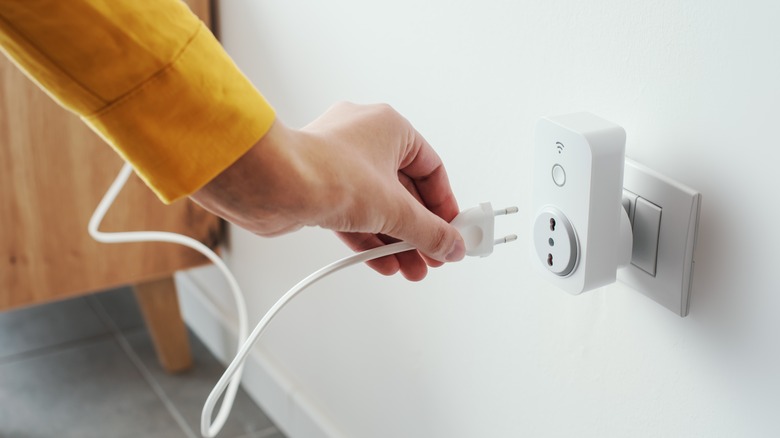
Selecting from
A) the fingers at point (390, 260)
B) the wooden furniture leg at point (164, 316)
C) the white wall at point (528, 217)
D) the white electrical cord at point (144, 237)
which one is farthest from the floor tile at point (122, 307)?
the fingers at point (390, 260)

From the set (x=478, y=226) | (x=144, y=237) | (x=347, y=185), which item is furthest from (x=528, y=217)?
(x=144, y=237)

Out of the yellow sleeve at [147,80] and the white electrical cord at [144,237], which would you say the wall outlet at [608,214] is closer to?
the yellow sleeve at [147,80]

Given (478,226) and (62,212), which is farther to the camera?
(62,212)

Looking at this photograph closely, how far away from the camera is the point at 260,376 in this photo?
1.22 m

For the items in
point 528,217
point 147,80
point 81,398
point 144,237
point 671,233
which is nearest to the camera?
point 147,80

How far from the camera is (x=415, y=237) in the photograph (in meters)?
0.54

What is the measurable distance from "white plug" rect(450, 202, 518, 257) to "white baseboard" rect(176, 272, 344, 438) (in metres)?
0.51

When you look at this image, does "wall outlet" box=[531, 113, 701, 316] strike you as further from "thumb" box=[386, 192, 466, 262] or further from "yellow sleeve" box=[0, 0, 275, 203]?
"yellow sleeve" box=[0, 0, 275, 203]

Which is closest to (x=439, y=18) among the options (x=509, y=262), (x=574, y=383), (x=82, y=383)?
(x=509, y=262)

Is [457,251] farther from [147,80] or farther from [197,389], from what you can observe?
[197,389]

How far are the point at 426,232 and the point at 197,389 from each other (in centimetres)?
84

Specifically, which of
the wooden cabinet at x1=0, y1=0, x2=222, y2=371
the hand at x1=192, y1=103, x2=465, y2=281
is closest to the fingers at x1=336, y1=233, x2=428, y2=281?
the hand at x1=192, y1=103, x2=465, y2=281

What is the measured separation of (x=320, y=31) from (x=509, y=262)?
0.35 meters

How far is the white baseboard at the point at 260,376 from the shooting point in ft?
3.66
